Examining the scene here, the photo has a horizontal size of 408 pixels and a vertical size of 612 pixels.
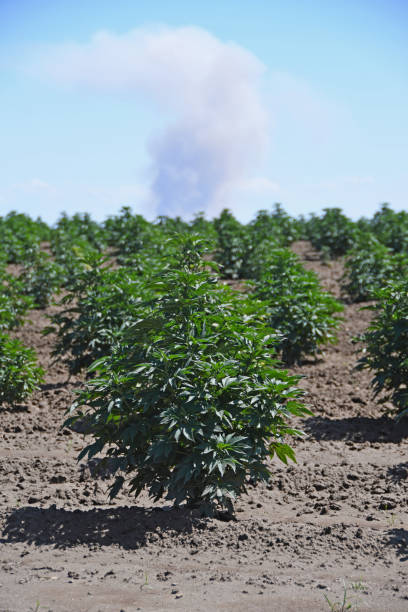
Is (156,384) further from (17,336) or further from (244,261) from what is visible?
(244,261)

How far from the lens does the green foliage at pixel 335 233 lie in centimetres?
1995

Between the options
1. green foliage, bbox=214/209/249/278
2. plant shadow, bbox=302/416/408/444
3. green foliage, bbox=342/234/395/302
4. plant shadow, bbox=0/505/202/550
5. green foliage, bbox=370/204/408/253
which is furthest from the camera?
green foliage, bbox=370/204/408/253

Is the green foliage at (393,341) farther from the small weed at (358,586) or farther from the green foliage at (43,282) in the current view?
the green foliage at (43,282)

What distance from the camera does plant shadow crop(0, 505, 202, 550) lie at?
462cm

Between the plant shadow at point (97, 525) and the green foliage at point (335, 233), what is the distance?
51.8 feet

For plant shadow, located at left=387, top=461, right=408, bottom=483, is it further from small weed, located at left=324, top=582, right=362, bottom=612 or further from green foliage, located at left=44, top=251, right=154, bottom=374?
green foliage, located at left=44, top=251, right=154, bottom=374

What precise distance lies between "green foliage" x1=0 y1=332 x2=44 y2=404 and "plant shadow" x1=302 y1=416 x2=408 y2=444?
12.3 feet

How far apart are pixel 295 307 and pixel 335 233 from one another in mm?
10885

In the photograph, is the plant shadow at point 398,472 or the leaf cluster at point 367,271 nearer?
the plant shadow at point 398,472

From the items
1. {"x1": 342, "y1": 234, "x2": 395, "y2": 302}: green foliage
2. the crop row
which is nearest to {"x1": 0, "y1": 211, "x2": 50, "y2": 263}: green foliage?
{"x1": 342, "y1": 234, "x2": 395, "y2": 302}: green foliage

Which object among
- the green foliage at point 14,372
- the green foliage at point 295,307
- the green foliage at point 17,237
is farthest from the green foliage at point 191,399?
the green foliage at point 17,237

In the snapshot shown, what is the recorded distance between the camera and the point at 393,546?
4.44 meters

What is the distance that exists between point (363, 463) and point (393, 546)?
2014 mm

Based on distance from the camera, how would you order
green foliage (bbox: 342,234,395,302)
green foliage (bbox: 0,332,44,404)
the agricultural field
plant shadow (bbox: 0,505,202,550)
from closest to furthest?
the agricultural field, plant shadow (bbox: 0,505,202,550), green foliage (bbox: 0,332,44,404), green foliage (bbox: 342,234,395,302)
